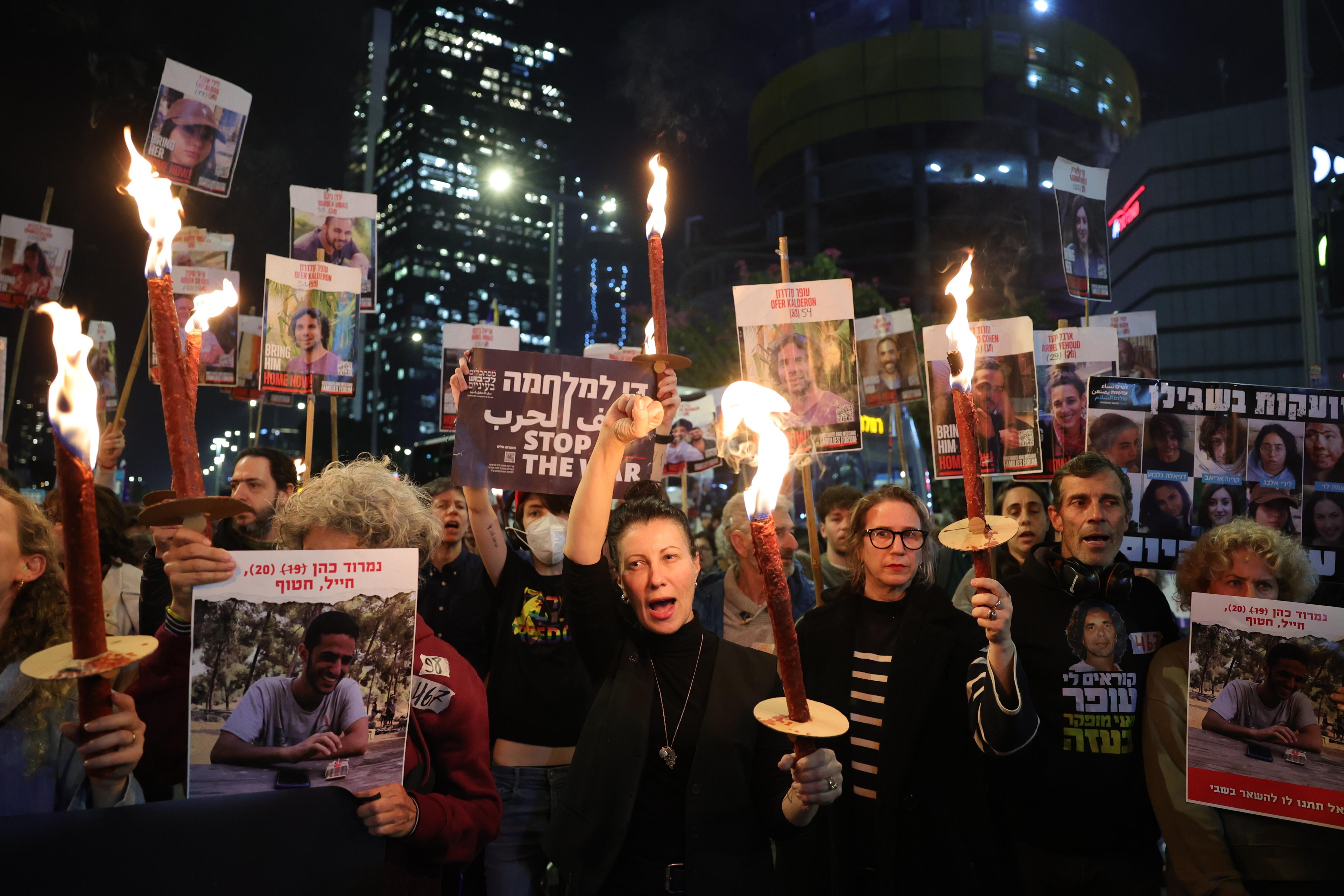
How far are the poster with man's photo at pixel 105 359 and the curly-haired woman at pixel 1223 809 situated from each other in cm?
913

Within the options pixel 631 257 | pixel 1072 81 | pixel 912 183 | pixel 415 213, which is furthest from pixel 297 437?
pixel 1072 81

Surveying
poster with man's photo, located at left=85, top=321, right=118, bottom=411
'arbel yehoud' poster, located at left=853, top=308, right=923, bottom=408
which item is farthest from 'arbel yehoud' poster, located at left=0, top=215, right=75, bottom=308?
'arbel yehoud' poster, located at left=853, top=308, right=923, bottom=408

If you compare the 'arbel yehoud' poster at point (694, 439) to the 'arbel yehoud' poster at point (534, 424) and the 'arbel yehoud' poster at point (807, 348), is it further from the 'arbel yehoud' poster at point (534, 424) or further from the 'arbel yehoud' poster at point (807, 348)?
the 'arbel yehoud' poster at point (534, 424)

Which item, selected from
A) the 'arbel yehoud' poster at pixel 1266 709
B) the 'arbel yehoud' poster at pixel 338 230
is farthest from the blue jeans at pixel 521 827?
the 'arbel yehoud' poster at pixel 338 230

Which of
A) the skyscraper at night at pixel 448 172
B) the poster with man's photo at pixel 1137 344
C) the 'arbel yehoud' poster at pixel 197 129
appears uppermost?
the skyscraper at night at pixel 448 172

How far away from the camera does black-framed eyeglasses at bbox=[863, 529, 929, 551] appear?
318 cm

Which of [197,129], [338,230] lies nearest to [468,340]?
[338,230]

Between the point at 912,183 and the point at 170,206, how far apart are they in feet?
140

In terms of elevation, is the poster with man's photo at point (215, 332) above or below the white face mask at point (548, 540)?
above

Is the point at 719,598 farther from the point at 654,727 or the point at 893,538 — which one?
the point at 654,727

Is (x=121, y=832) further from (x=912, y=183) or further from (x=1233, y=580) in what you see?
(x=912, y=183)

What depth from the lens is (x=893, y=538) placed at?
3182 millimetres

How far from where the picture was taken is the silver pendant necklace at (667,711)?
8.02 feet

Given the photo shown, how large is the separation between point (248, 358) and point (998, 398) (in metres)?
7.47
